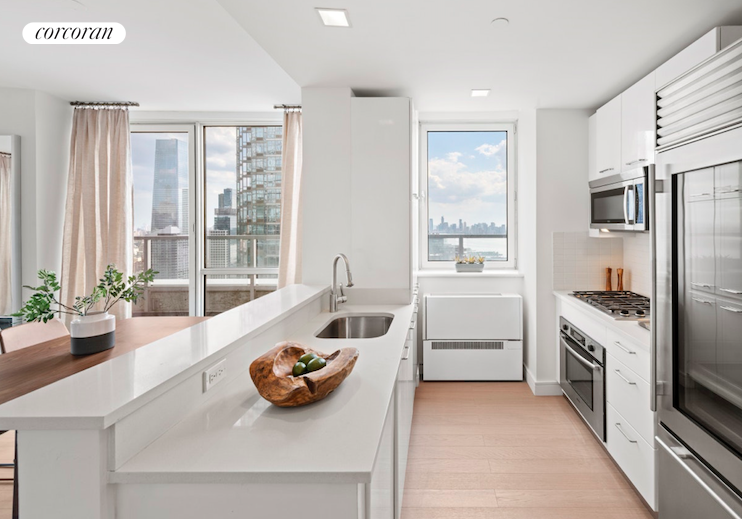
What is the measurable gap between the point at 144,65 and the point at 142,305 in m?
2.34

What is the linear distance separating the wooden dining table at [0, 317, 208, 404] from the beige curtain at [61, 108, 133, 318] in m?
1.42

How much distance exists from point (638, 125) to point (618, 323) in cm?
126

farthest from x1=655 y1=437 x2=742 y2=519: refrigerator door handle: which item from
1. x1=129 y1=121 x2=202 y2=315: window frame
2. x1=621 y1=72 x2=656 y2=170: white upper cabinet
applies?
x1=129 y1=121 x2=202 y2=315: window frame

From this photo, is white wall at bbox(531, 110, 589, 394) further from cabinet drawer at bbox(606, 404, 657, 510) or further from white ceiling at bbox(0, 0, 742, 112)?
cabinet drawer at bbox(606, 404, 657, 510)

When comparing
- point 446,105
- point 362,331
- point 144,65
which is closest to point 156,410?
point 362,331

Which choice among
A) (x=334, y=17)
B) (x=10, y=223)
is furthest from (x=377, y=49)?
(x=10, y=223)

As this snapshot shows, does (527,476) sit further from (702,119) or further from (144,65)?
(144,65)

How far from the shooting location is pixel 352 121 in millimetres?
3025

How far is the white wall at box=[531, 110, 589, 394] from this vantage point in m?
3.50

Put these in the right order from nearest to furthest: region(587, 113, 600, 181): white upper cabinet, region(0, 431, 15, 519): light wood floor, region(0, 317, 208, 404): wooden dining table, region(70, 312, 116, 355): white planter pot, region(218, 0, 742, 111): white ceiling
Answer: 1. region(0, 317, 208, 404): wooden dining table
2. region(218, 0, 742, 111): white ceiling
3. region(0, 431, 15, 519): light wood floor
4. region(70, 312, 116, 355): white planter pot
5. region(587, 113, 600, 181): white upper cabinet

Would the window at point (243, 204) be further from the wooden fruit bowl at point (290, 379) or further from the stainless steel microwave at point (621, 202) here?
the wooden fruit bowl at point (290, 379)

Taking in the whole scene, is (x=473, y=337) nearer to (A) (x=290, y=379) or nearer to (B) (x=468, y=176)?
(B) (x=468, y=176)

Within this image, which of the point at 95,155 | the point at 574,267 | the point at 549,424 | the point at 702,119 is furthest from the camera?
the point at 95,155

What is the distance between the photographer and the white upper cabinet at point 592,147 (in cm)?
333
